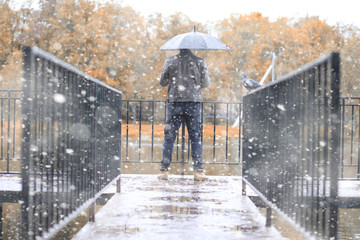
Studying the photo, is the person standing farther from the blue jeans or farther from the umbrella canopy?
the umbrella canopy

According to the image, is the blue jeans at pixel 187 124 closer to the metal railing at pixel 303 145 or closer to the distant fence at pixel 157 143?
the distant fence at pixel 157 143

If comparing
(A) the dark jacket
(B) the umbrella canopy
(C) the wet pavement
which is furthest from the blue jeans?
(B) the umbrella canopy

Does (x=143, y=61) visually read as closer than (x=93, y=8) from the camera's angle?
No

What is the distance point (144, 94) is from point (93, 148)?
3142cm

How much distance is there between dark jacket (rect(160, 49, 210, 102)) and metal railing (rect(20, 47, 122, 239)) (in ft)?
6.09

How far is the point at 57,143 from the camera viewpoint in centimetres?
315

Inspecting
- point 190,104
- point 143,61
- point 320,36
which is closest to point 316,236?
point 190,104

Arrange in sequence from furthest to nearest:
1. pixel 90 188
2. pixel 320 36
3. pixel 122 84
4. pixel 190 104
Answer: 1. pixel 320 36
2. pixel 122 84
3. pixel 190 104
4. pixel 90 188

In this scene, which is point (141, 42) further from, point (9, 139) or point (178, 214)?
point (178, 214)

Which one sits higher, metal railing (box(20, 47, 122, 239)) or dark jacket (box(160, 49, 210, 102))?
dark jacket (box(160, 49, 210, 102))

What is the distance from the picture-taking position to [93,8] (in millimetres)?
A: 31031

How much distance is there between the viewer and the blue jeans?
623cm

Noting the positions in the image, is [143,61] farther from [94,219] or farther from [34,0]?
[94,219]

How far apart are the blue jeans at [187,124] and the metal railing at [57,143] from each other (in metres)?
1.91
